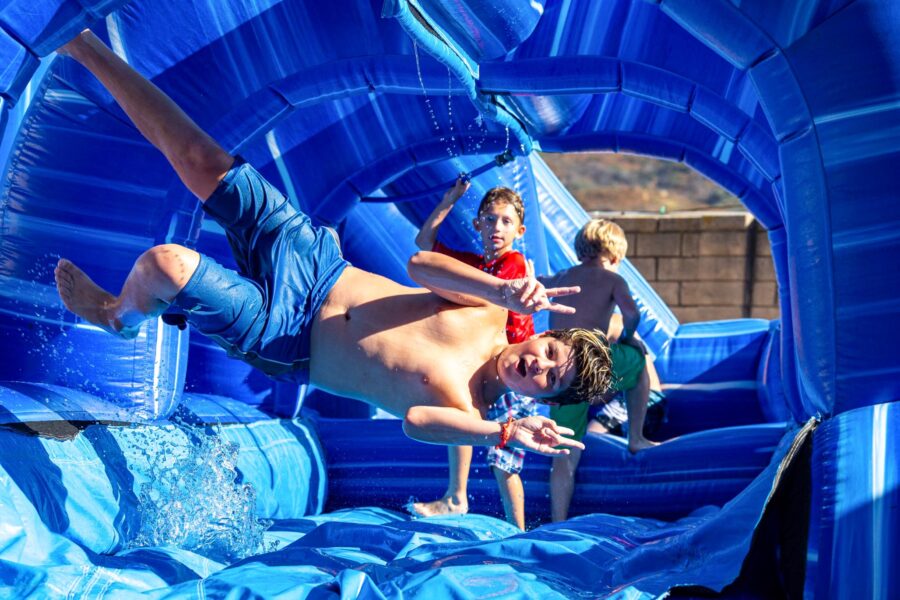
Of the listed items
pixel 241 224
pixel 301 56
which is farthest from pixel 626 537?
pixel 301 56

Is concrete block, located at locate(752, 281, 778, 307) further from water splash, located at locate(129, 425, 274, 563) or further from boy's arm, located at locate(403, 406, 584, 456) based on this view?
boy's arm, located at locate(403, 406, 584, 456)

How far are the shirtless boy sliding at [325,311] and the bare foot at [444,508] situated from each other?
36.9 inches

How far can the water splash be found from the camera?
3.04m

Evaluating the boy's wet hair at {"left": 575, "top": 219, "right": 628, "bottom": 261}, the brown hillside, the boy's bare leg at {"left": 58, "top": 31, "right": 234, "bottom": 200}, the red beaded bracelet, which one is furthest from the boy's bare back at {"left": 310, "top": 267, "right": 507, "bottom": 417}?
the brown hillside

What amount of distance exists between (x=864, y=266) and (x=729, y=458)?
5.25 feet

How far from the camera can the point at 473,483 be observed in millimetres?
3990

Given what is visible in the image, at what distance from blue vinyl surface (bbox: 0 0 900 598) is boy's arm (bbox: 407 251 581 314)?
0.65 m

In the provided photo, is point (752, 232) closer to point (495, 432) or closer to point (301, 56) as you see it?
point (301, 56)

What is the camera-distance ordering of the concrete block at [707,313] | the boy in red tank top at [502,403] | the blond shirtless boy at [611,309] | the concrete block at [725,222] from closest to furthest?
1. the boy in red tank top at [502,403]
2. the blond shirtless boy at [611,309]
3. the concrete block at [725,222]
4. the concrete block at [707,313]

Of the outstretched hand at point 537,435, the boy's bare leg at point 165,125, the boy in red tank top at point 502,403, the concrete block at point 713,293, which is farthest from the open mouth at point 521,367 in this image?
the concrete block at point 713,293

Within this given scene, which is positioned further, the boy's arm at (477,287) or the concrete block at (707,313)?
the concrete block at (707,313)

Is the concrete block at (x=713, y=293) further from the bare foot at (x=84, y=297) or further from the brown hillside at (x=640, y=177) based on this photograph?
the brown hillside at (x=640, y=177)

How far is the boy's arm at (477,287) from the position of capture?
2.46m

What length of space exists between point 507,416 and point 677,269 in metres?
5.86
